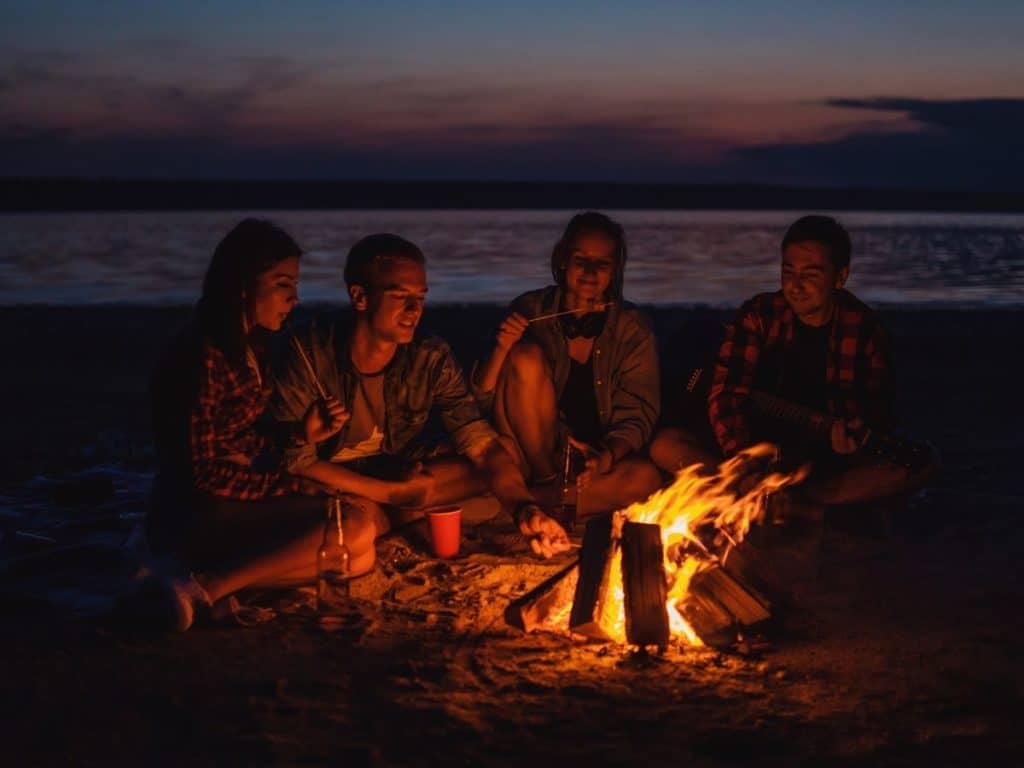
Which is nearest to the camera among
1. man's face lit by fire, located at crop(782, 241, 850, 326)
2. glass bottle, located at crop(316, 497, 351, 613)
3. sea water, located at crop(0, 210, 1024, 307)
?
glass bottle, located at crop(316, 497, 351, 613)

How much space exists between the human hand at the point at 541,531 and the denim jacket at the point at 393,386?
1.49ft

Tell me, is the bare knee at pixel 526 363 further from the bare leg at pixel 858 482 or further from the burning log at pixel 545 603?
the bare leg at pixel 858 482

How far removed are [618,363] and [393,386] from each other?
1.28 meters

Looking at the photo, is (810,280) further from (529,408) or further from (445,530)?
(445,530)

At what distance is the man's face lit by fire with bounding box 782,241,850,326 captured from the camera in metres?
5.87

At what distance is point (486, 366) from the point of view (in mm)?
6016


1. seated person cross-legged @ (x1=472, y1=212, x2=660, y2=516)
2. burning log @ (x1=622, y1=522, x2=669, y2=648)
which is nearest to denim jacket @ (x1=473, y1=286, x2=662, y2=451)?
seated person cross-legged @ (x1=472, y1=212, x2=660, y2=516)

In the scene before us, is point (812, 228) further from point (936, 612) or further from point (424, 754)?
point (424, 754)

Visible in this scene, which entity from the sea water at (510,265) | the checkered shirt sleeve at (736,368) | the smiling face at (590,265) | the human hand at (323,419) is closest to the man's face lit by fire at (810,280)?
the checkered shirt sleeve at (736,368)

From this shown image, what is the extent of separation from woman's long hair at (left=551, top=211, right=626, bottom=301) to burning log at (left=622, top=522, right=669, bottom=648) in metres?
1.69

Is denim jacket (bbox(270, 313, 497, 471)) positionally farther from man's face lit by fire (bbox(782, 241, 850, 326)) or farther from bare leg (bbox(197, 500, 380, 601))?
man's face lit by fire (bbox(782, 241, 850, 326))

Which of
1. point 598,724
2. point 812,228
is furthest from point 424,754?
point 812,228

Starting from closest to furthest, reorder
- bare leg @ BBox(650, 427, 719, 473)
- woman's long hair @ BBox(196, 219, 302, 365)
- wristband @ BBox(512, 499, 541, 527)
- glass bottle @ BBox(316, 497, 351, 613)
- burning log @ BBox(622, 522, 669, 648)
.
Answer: burning log @ BBox(622, 522, 669, 648)
woman's long hair @ BBox(196, 219, 302, 365)
glass bottle @ BBox(316, 497, 351, 613)
wristband @ BBox(512, 499, 541, 527)
bare leg @ BBox(650, 427, 719, 473)

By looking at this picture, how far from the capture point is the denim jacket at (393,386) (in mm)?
5566
